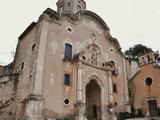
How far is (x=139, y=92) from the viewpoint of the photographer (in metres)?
25.1

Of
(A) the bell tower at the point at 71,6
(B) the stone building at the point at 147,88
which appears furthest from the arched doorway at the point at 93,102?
(A) the bell tower at the point at 71,6

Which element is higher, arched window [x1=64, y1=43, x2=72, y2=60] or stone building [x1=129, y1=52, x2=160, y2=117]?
arched window [x1=64, y1=43, x2=72, y2=60]

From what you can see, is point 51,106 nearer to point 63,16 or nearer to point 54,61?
point 54,61

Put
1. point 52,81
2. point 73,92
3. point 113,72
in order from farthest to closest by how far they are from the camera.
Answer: point 113,72, point 73,92, point 52,81

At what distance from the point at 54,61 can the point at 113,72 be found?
916 centimetres

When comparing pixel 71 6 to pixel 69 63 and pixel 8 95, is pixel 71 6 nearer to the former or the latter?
pixel 69 63

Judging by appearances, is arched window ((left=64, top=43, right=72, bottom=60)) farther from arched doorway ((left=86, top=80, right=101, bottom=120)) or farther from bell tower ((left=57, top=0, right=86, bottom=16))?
bell tower ((left=57, top=0, right=86, bottom=16))

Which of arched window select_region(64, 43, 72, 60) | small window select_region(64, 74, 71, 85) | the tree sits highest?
the tree

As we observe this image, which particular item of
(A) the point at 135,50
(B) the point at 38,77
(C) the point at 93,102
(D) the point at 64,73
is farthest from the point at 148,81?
(A) the point at 135,50

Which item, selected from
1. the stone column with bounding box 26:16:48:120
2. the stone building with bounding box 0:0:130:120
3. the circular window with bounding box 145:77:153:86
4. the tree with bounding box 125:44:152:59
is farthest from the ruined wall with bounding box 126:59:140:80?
the stone column with bounding box 26:16:48:120

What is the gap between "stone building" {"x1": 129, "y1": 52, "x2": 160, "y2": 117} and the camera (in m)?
23.1

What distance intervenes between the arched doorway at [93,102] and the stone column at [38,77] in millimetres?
7543

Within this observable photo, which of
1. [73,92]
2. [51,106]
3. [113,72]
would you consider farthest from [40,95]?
[113,72]

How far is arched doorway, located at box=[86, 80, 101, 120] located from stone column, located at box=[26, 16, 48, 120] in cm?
754
